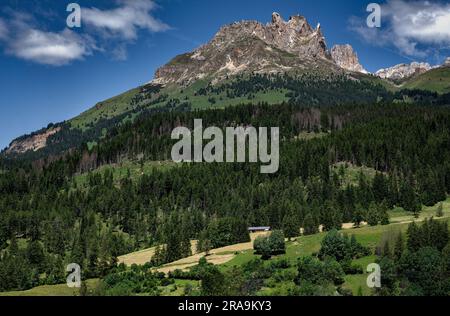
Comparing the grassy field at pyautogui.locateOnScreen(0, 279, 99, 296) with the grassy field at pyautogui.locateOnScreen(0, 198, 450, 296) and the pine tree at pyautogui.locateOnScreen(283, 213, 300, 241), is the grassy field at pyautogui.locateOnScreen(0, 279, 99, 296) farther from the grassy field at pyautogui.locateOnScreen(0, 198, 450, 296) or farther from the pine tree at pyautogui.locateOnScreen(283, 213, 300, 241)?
the pine tree at pyautogui.locateOnScreen(283, 213, 300, 241)

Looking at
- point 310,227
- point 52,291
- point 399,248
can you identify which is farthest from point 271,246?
point 52,291

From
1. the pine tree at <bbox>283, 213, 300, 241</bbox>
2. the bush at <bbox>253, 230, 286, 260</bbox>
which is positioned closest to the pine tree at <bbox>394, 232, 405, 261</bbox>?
the bush at <bbox>253, 230, 286, 260</bbox>

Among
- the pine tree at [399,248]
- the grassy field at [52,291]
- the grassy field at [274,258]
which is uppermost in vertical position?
the pine tree at [399,248]

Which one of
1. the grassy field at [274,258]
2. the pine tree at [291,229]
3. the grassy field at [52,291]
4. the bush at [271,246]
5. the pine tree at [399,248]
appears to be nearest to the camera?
the grassy field at [274,258]

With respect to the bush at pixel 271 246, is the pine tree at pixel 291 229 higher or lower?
higher

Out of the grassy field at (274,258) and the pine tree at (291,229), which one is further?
the pine tree at (291,229)

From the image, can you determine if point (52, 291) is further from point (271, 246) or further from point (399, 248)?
point (399, 248)

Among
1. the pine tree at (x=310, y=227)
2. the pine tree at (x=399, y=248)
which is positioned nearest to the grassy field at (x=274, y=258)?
the pine tree at (x=399, y=248)

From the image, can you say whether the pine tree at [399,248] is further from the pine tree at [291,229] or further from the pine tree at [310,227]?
the pine tree at [291,229]
